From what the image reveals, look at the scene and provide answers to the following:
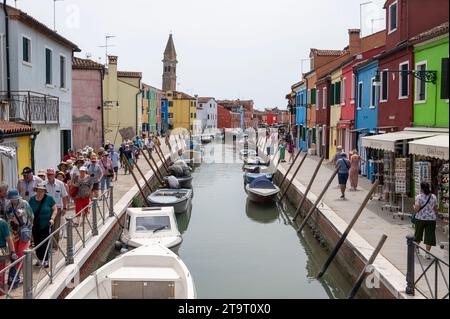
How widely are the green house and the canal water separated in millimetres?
4882

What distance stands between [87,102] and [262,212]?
16306mm

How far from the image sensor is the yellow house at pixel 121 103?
43.6 metres

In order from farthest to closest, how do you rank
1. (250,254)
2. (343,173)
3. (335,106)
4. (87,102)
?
(87,102), (335,106), (343,173), (250,254)

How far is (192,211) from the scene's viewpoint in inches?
894

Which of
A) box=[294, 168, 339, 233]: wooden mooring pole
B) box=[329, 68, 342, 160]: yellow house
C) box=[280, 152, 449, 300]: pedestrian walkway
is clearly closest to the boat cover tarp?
box=[280, 152, 449, 300]: pedestrian walkway

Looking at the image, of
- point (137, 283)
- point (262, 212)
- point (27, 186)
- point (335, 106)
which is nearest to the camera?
point (137, 283)

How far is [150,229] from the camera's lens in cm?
1410

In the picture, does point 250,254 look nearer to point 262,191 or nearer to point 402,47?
point 262,191

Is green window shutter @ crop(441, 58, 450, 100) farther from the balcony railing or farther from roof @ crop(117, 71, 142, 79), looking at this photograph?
roof @ crop(117, 71, 142, 79)

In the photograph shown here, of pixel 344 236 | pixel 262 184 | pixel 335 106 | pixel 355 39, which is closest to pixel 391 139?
pixel 344 236

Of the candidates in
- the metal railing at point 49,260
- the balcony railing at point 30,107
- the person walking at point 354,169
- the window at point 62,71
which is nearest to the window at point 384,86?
the person walking at point 354,169

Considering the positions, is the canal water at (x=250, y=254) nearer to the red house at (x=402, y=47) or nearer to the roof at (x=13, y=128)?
the red house at (x=402, y=47)
